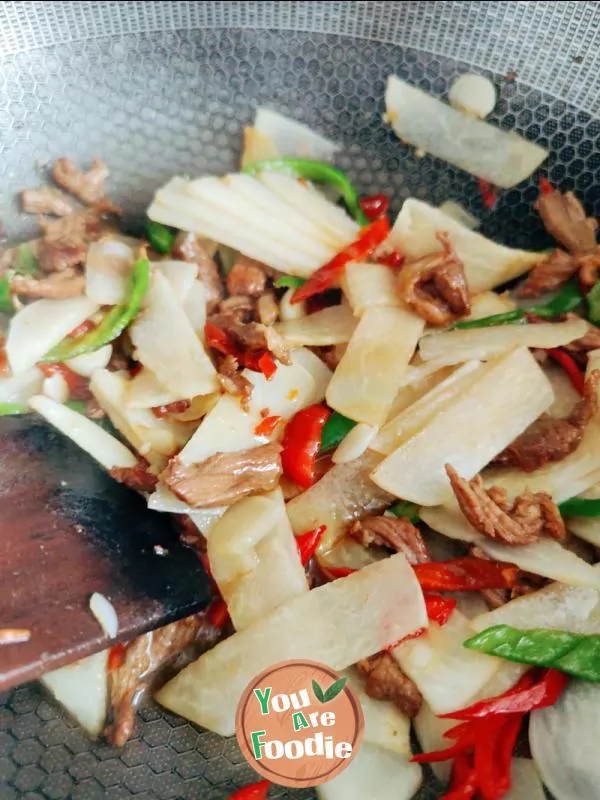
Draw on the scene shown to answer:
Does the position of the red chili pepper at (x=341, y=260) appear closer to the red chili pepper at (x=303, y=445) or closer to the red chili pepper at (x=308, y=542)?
the red chili pepper at (x=303, y=445)

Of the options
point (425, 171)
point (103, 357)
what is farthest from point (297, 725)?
point (425, 171)

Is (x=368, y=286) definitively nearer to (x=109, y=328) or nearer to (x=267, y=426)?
(x=267, y=426)

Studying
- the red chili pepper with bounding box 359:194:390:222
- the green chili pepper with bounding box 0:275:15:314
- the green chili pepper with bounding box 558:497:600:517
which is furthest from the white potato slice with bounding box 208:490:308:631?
the red chili pepper with bounding box 359:194:390:222

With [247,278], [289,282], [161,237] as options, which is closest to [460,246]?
[289,282]

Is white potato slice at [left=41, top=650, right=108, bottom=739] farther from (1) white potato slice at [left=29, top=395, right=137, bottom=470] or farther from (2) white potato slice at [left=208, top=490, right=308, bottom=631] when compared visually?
(1) white potato slice at [left=29, top=395, right=137, bottom=470]

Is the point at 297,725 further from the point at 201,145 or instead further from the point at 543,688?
the point at 201,145

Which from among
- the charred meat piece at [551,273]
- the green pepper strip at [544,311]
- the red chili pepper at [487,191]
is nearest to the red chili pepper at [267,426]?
the green pepper strip at [544,311]
